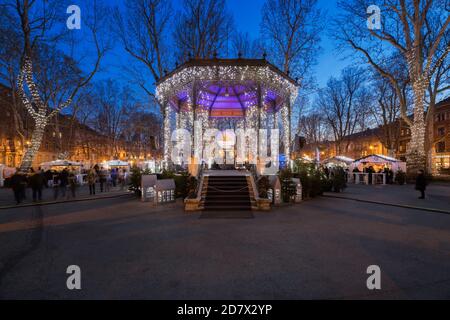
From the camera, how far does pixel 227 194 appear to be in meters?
10.0

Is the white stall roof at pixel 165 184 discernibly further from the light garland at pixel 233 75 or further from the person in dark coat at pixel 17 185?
the person in dark coat at pixel 17 185

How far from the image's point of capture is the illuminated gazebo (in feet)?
37.0

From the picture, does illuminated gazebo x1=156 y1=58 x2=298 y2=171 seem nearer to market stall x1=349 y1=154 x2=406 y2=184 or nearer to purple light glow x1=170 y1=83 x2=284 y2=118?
purple light glow x1=170 y1=83 x2=284 y2=118

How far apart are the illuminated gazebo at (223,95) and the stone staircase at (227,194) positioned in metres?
2.74

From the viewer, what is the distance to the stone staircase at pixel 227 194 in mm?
9344

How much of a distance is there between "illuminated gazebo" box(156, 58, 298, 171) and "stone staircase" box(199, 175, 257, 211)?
9.00ft

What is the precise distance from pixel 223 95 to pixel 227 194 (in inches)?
383

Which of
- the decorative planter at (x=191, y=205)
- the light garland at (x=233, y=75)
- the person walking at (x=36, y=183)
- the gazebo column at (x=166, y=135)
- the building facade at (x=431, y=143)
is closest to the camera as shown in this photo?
the decorative planter at (x=191, y=205)

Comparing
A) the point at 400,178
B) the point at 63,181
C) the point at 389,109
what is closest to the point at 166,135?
the point at 63,181

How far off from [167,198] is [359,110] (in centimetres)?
3859

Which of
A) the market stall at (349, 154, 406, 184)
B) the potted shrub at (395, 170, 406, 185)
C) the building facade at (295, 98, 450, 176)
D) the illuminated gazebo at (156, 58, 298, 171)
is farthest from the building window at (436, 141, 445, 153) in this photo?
the illuminated gazebo at (156, 58, 298, 171)

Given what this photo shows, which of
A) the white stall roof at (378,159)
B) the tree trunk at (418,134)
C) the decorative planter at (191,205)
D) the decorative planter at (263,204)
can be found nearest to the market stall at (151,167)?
the decorative planter at (191,205)
